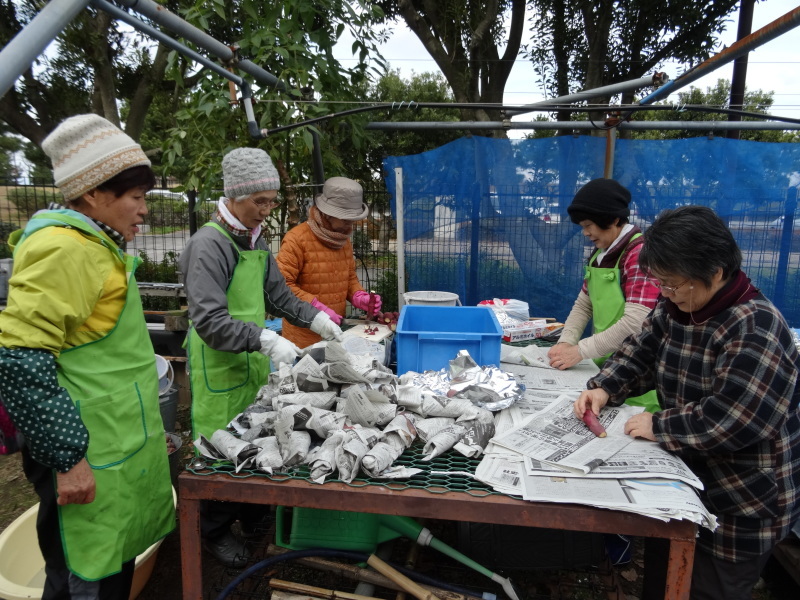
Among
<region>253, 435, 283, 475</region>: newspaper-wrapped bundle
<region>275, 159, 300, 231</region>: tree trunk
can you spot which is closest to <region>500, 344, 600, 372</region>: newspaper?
<region>253, 435, 283, 475</region>: newspaper-wrapped bundle

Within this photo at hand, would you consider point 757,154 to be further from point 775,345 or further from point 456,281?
point 775,345

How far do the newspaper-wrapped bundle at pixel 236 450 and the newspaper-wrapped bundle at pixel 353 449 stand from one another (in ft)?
0.93

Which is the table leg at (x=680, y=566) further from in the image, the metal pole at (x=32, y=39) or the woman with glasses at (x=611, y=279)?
the metal pole at (x=32, y=39)

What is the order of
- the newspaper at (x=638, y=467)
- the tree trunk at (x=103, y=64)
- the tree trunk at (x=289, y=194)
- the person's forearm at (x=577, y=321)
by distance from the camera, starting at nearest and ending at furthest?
the newspaper at (x=638, y=467) < the person's forearm at (x=577, y=321) < the tree trunk at (x=289, y=194) < the tree trunk at (x=103, y=64)

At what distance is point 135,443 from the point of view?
5.44 ft

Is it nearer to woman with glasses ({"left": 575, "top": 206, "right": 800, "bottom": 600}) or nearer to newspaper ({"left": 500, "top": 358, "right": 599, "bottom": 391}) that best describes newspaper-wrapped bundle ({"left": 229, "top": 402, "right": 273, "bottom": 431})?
newspaper ({"left": 500, "top": 358, "right": 599, "bottom": 391})

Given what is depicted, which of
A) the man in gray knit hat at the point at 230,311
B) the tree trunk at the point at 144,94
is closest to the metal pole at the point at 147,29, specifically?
the man in gray knit hat at the point at 230,311

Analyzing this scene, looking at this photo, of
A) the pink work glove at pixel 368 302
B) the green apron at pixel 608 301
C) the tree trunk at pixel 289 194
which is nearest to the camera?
the green apron at pixel 608 301

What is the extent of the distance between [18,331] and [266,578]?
1.53m

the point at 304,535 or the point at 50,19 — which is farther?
the point at 304,535

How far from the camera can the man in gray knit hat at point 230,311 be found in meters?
2.09

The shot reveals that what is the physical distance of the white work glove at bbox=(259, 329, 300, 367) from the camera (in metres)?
2.12

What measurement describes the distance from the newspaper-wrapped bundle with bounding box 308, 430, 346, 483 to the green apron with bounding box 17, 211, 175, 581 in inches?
23.7

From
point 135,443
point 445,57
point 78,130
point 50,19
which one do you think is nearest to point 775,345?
point 135,443
